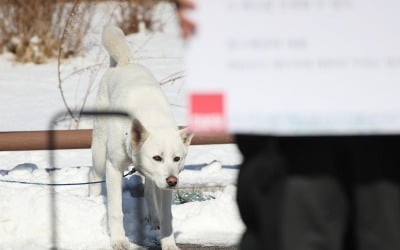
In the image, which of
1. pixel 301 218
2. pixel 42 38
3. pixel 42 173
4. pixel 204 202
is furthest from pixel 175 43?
pixel 301 218

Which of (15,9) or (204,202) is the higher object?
(15,9)

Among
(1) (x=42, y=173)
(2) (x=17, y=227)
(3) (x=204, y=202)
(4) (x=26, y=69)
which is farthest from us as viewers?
(4) (x=26, y=69)

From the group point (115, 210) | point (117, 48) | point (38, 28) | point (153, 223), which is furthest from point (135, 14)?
point (115, 210)

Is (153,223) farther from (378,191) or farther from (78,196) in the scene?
(378,191)

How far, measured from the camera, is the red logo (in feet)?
7.29

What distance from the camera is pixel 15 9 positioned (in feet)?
37.4

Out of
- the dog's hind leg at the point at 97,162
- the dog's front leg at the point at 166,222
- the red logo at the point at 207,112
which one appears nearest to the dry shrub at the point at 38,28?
the dog's hind leg at the point at 97,162

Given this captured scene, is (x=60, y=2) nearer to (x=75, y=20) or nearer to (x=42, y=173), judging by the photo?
(x=75, y=20)

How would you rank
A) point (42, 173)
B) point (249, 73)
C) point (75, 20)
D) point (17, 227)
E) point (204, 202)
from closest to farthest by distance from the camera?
point (249, 73) → point (17, 227) → point (204, 202) → point (42, 173) → point (75, 20)

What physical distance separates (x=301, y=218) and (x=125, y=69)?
14.1ft

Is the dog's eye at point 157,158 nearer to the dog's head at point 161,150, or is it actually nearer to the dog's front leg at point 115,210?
the dog's head at point 161,150

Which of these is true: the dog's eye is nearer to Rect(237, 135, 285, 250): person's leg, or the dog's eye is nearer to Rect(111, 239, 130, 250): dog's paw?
Rect(111, 239, 130, 250): dog's paw

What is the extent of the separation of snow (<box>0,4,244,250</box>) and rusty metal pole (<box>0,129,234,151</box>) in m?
0.26

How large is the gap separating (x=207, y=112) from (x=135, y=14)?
9.82 metres
